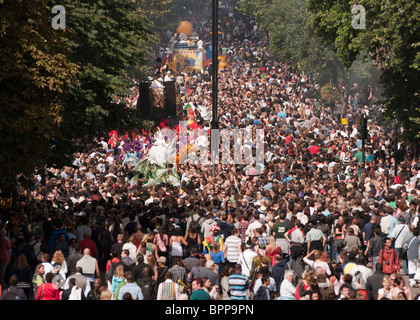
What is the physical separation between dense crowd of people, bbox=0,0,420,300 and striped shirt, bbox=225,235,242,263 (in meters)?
0.02

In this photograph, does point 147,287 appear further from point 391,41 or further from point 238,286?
point 391,41

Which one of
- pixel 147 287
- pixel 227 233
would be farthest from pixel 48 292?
pixel 227 233

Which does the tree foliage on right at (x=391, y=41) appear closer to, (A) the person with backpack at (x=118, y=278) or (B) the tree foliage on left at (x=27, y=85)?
(B) the tree foliage on left at (x=27, y=85)

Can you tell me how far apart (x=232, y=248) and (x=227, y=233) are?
2066 mm

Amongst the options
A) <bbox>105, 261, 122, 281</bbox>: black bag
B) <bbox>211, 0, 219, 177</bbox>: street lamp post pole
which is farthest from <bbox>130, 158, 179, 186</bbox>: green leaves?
<bbox>105, 261, 122, 281</bbox>: black bag

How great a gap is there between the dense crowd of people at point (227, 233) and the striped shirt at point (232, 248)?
0.06ft

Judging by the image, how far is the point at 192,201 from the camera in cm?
2236

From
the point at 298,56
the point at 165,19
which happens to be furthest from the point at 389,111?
the point at 165,19

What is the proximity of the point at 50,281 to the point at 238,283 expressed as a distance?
306 cm

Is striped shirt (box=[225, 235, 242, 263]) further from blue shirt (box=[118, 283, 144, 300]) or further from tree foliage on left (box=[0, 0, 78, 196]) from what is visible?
tree foliage on left (box=[0, 0, 78, 196])

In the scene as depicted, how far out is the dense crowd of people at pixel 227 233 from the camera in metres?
13.9

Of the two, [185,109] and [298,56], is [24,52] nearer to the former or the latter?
[185,109]

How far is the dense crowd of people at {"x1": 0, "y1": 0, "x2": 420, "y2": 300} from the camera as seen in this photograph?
548 inches

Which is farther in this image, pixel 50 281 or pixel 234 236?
pixel 234 236
